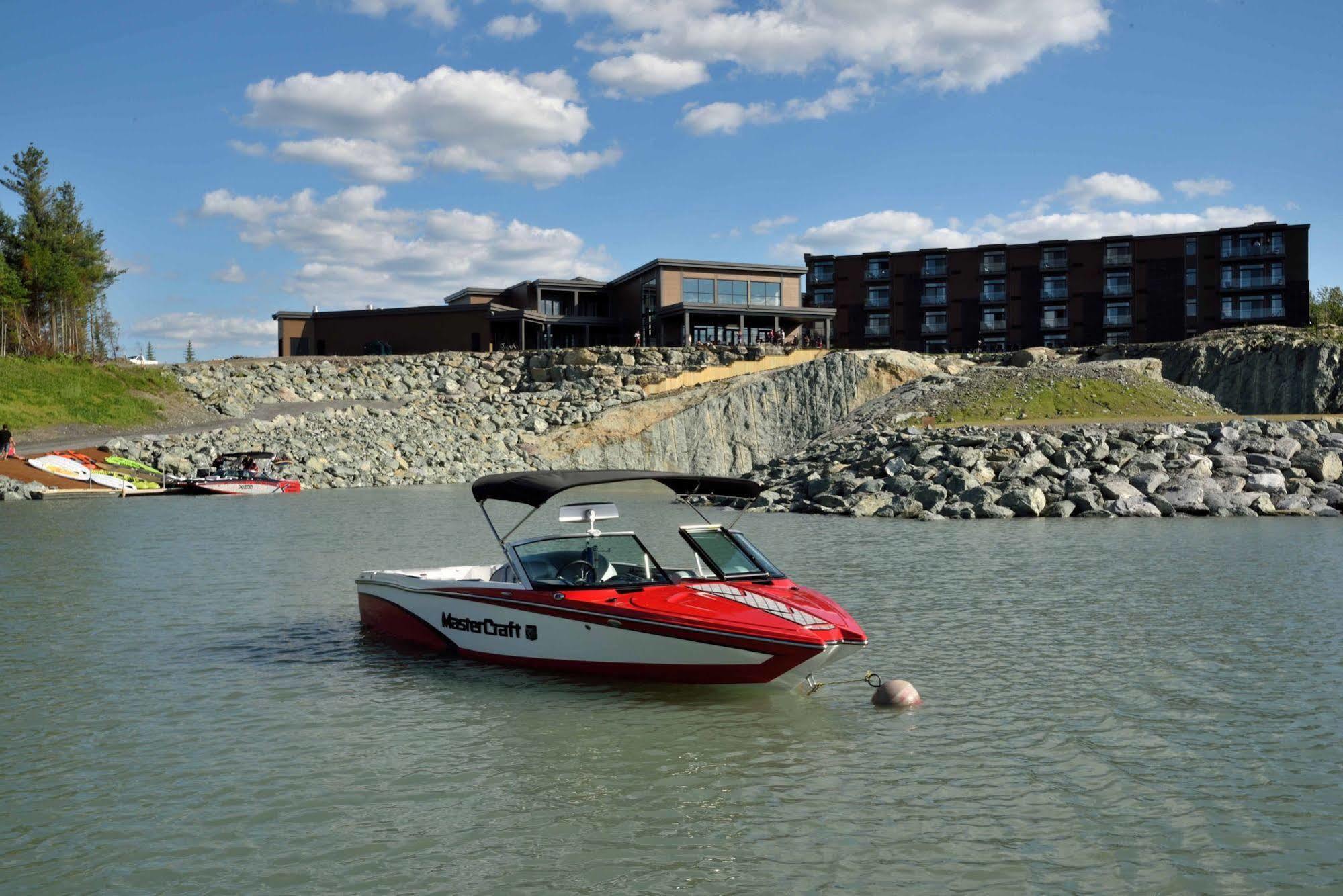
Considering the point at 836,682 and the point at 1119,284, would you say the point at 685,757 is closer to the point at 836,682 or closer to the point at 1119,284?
the point at 836,682

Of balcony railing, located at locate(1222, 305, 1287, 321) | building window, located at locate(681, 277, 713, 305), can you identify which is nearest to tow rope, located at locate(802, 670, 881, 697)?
building window, located at locate(681, 277, 713, 305)

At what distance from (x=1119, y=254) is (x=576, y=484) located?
319 ft

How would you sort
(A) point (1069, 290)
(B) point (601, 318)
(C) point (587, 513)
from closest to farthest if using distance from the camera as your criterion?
(C) point (587, 513), (B) point (601, 318), (A) point (1069, 290)

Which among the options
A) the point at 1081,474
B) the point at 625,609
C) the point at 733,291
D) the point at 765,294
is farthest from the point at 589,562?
Result: the point at 765,294

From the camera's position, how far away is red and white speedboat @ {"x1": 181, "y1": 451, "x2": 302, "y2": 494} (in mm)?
48281

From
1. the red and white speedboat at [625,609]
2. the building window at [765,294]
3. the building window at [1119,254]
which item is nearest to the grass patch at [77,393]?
the building window at [765,294]

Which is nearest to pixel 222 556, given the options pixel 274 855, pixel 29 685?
Result: pixel 29 685

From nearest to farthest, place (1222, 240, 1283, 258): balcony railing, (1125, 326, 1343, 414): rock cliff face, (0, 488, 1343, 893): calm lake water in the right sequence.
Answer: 1. (0, 488, 1343, 893): calm lake water
2. (1125, 326, 1343, 414): rock cliff face
3. (1222, 240, 1283, 258): balcony railing

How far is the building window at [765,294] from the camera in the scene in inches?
3273

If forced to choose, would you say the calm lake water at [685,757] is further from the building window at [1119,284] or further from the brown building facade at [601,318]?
the building window at [1119,284]

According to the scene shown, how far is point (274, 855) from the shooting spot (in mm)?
7965

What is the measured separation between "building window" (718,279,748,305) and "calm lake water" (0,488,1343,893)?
64.0 meters

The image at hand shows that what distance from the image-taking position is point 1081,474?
125ft

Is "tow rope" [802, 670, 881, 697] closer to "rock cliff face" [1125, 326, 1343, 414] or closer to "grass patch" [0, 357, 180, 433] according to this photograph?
"grass patch" [0, 357, 180, 433]
